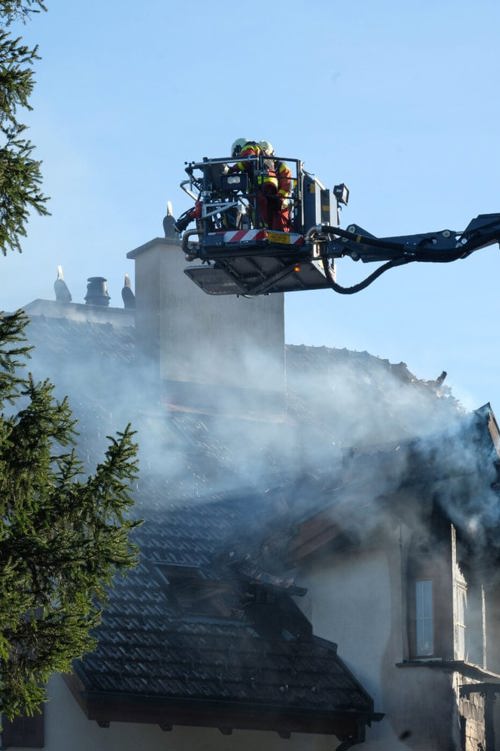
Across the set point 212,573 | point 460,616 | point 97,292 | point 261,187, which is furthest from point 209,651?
point 97,292

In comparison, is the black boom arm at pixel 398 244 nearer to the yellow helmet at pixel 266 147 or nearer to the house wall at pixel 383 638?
A: the yellow helmet at pixel 266 147

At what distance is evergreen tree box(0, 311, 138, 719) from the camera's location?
10.8 meters

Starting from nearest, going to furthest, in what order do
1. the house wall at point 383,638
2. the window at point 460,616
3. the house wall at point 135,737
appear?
the house wall at point 135,737 → the house wall at point 383,638 → the window at point 460,616

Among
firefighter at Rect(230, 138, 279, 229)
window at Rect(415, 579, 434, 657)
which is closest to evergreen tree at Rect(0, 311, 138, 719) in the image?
firefighter at Rect(230, 138, 279, 229)

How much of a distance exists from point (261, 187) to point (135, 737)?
6266 mm

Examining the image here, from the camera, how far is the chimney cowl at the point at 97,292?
43.2 meters

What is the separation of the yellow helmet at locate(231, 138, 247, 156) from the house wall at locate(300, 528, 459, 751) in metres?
5.90

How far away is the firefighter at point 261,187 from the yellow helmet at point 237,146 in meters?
0.18

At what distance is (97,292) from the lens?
43594 millimetres

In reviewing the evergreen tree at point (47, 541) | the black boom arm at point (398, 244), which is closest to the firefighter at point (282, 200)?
the black boom arm at point (398, 244)

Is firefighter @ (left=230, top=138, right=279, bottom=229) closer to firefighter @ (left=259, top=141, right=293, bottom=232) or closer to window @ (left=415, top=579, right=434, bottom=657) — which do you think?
firefighter @ (left=259, top=141, right=293, bottom=232)

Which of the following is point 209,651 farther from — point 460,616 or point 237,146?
point 237,146

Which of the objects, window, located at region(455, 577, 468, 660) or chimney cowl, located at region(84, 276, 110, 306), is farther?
chimney cowl, located at region(84, 276, 110, 306)

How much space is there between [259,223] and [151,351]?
10.9m
